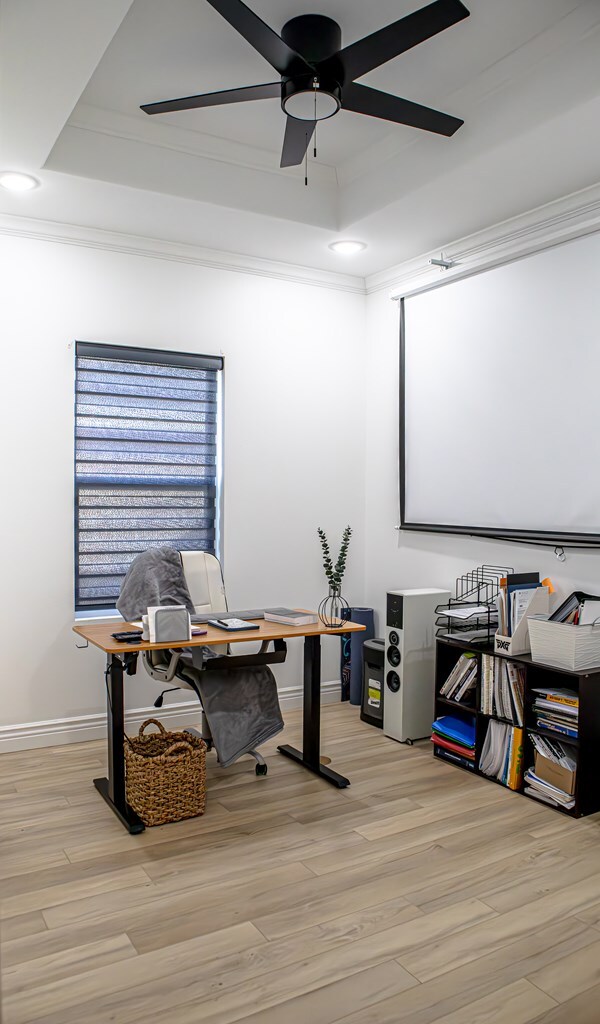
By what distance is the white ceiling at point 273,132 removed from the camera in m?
2.75

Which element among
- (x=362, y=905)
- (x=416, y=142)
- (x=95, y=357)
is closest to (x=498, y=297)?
(x=416, y=142)

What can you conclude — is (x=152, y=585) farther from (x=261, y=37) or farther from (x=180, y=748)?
(x=261, y=37)

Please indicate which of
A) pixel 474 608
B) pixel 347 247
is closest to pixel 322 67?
pixel 347 247

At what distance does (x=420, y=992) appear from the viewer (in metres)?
2.02

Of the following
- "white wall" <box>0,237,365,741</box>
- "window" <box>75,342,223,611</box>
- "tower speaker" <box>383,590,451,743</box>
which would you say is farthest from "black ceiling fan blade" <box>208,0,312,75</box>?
"tower speaker" <box>383,590,451,743</box>

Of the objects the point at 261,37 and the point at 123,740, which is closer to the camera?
the point at 261,37

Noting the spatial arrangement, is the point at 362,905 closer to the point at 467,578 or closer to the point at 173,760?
the point at 173,760

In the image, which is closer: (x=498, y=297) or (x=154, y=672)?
(x=154, y=672)

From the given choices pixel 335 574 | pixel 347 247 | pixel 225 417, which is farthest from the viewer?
pixel 335 574

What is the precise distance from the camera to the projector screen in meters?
3.50

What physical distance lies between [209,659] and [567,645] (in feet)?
5.11

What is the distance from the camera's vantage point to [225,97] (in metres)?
2.76

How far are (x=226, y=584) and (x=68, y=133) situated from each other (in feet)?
8.25

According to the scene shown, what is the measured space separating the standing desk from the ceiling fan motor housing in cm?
206
